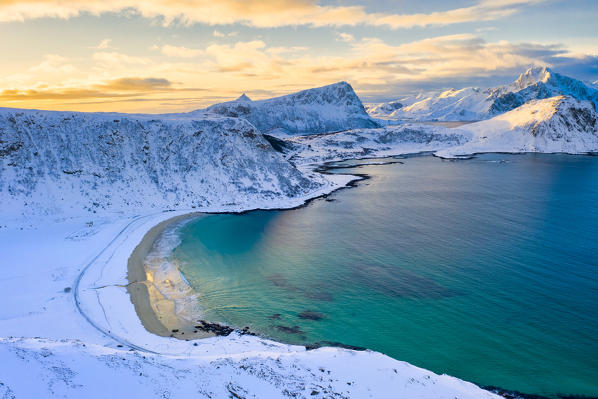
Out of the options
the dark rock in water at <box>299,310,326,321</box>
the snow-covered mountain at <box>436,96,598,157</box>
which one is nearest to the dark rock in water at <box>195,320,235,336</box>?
the dark rock in water at <box>299,310,326,321</box>

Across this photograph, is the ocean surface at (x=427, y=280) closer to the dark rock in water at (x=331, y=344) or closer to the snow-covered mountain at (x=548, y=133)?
the dark rock in water at (x=331, y=344)

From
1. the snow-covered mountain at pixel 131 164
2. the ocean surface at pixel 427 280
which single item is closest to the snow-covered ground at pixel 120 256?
the snow-covered mountain at pixel 131 164

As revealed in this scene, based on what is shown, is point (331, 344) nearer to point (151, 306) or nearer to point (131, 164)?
point (151, 306)

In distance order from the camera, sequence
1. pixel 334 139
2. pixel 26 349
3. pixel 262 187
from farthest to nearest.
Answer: pixel 334 139
pixel 262 187
pixel 26 349

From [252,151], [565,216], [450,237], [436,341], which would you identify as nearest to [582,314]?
[436,341]

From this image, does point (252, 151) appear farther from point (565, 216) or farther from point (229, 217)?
point (565, 216)

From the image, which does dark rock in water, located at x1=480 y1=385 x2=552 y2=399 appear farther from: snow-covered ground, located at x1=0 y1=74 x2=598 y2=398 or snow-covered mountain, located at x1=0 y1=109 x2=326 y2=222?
snow-covered mountain, located at x1=0 y1=109 x2=326 y2=222
